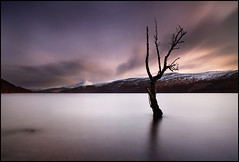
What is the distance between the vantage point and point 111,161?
6020 millimetres

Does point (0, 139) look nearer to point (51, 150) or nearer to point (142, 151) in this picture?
point (51, 150)

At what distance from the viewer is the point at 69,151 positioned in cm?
697

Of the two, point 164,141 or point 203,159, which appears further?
point 164,141

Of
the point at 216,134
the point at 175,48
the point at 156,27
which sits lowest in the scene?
the point at 216,134

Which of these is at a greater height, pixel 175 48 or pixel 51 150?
pixel 175 48

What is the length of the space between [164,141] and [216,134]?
427cm

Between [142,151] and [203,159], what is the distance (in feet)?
8.29

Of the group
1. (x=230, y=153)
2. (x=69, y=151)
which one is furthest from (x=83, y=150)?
(x=230, y=153)

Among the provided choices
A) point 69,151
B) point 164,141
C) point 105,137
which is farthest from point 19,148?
point 164,141

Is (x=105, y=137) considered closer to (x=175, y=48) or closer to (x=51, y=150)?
(x=51, y=150)

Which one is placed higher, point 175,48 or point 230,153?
point 175,48

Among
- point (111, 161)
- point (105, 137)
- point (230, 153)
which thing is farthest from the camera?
point (105, 137)

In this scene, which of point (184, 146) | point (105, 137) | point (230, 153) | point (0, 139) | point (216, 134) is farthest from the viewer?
point (216, 134)

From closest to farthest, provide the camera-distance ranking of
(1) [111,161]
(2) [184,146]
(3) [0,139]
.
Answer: (1) [111,161]
(2) [184,146]
(3) [0,139]
